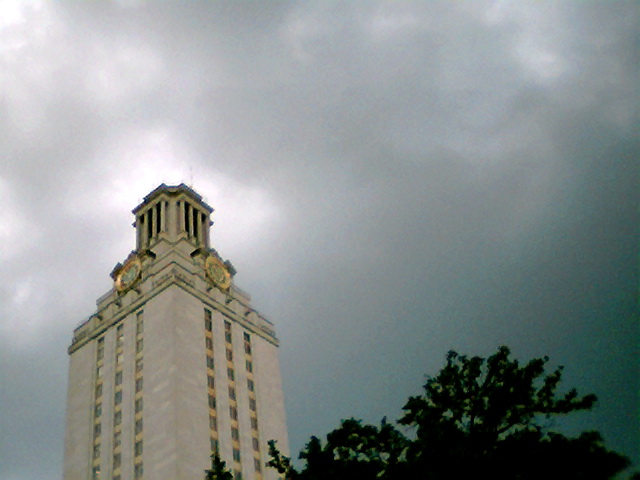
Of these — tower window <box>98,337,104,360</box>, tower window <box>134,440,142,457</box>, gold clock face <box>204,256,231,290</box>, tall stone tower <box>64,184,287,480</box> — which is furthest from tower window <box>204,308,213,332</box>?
tower window <box>134,440,142,457</box>

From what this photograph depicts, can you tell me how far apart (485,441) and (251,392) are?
230 ft

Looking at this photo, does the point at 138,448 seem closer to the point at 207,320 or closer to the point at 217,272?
the point at 207,320

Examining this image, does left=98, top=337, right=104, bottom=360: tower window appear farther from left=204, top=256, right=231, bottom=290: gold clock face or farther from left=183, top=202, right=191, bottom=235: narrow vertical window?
left=183, top=202, right=191, bottom=235: narrow vertical window

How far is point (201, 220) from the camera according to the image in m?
126

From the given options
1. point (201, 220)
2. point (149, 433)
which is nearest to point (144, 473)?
point (149, 433)

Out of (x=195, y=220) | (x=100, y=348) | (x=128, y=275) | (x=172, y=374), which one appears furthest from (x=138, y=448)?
(x=195, y=220)

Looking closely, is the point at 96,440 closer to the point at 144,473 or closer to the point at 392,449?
the point at 144,473

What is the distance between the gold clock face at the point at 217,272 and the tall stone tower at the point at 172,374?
221 millimetres

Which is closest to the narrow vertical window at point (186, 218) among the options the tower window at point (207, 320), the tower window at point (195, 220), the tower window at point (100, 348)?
the tower window at point (195, 220)

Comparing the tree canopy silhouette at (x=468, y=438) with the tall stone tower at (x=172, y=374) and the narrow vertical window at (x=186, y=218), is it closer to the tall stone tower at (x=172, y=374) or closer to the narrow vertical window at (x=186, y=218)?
the tall stone tower at (x=172, y=374)

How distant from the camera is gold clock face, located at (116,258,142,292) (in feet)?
363

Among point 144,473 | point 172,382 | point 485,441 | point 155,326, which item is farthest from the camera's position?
point 155,326

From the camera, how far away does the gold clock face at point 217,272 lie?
113 meters

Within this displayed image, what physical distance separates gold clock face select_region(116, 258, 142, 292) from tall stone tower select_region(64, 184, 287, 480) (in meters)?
0.20
